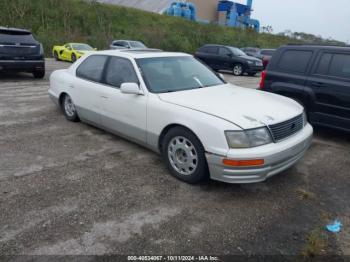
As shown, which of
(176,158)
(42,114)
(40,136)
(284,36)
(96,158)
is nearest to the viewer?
(176,158)

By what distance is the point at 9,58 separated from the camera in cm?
970

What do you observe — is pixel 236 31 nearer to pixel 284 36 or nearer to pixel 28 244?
pixel 284 36

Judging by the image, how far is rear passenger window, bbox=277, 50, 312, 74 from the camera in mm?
5956

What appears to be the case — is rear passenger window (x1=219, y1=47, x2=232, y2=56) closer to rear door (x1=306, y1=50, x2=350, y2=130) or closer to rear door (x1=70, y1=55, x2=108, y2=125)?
rear door (x1=306, y1=50, x2=350, y2=130)

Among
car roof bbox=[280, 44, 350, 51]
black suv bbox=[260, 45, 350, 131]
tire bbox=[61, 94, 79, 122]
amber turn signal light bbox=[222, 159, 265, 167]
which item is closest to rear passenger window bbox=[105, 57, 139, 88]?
tire bbox=[61, 94, 79, 122]

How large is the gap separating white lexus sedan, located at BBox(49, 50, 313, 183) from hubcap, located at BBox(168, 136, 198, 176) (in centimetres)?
1

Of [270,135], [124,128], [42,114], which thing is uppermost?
[270,135]

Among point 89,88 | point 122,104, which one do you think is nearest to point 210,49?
point 89,88

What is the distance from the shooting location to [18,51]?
9836 mm

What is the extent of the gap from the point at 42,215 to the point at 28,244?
440mm

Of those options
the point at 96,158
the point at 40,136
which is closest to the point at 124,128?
the point at 96,158

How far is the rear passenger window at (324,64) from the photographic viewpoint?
5.68 m

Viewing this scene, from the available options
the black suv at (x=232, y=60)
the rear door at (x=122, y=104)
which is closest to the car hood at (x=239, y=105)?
the rear door at (x=122, y=104)

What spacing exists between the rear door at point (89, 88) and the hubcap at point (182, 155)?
1.69 meters
